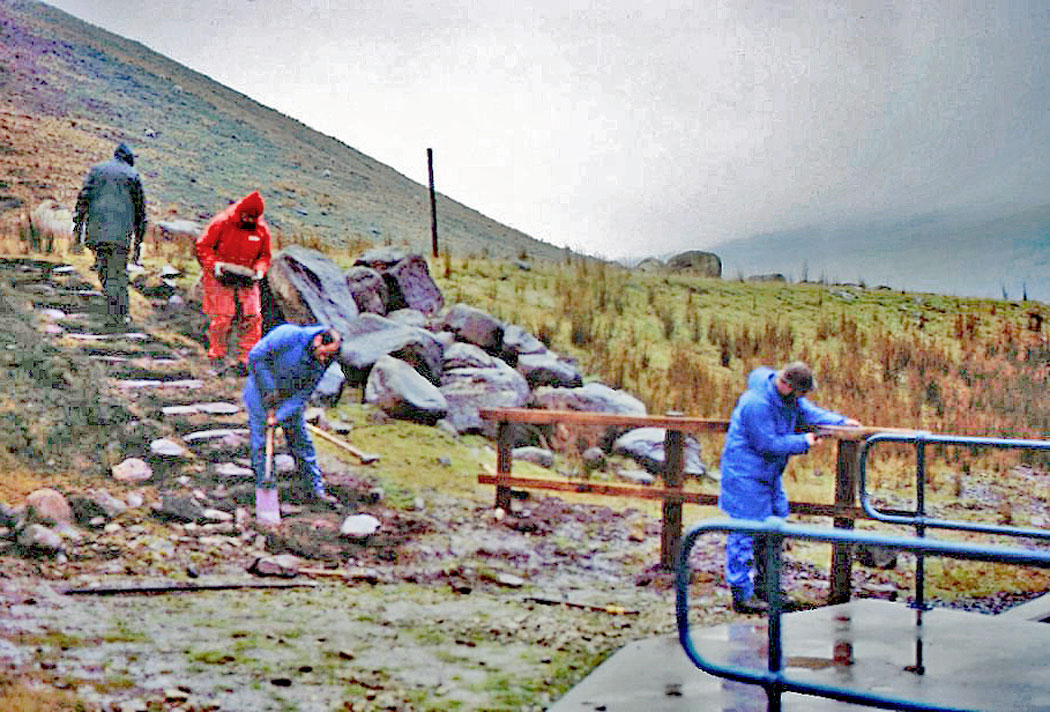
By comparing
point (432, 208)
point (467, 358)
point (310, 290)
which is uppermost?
point (432, 208)

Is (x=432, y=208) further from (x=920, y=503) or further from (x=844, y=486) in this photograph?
(x=920, y=503)

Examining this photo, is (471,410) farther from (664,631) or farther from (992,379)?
(992,379)

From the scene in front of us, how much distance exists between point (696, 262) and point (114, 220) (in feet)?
7.37

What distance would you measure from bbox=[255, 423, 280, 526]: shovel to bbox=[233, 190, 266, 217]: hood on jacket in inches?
34.2

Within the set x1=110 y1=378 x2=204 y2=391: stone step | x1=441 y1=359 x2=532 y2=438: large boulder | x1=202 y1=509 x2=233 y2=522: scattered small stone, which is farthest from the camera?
x1=441 y1=359 x2=532 y2=438: large boulder

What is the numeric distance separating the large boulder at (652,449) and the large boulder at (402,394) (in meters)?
0.74

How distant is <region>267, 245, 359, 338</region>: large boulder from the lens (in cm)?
398

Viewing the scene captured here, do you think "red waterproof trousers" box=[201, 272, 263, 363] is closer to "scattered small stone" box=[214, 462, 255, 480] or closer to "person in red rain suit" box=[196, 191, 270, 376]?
"person in red rain suit" box=[196, 191, 270, 376]

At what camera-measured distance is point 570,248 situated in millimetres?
4352

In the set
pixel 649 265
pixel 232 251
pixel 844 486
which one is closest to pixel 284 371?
pixel 232 251

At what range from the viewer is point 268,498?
11.8 feet

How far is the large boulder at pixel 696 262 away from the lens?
14.4 ft

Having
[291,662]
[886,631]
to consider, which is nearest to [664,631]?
[886,631]

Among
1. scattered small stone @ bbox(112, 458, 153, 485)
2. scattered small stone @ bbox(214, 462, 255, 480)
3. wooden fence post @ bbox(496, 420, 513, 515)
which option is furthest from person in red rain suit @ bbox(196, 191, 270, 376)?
wooden fence post @ bbox(496, 420, 513, 515)
